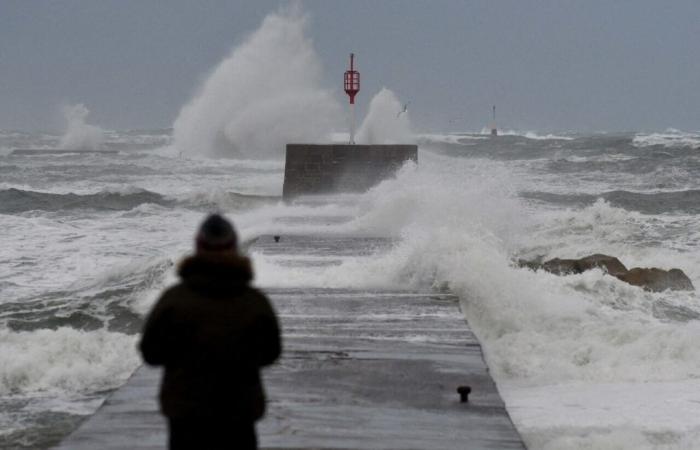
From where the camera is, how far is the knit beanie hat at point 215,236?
2.44 metres

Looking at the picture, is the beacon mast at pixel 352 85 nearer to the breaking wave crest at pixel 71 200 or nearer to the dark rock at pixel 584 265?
the breaking wave crest at pixel 71 200

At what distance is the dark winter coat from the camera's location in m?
2.46

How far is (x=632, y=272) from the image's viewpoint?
10.3 metres

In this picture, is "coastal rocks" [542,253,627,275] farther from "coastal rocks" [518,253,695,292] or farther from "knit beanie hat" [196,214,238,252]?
"knit beanie hat" [196,214,238,252]

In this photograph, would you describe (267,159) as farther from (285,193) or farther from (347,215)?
(347,215)

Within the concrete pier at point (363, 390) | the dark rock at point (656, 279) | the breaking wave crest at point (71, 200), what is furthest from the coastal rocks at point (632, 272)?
the breaking wave crest at point (71, 200)

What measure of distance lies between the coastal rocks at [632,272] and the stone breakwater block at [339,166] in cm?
683

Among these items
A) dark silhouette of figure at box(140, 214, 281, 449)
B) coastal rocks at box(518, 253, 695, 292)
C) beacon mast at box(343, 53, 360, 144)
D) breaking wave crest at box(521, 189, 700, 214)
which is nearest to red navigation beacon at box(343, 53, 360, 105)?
beacon mast at box(343, 53, 360, 144)

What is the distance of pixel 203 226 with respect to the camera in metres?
2.45

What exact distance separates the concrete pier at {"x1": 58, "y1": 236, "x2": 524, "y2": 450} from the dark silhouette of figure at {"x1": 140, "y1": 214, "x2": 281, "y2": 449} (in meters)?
1.37

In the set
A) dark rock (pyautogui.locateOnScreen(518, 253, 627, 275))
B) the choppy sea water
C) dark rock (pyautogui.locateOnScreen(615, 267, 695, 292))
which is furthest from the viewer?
dark rock (pyautogui.locateOnScreen(518, 253, 627, 275))

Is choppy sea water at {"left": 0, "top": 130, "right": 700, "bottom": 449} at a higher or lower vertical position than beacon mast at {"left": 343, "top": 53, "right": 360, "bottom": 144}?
lower

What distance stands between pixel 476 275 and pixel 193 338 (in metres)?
5.07

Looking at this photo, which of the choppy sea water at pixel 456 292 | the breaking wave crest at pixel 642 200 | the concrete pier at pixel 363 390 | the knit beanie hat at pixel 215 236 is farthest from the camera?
the breaking wave crest at pixel 642 200
